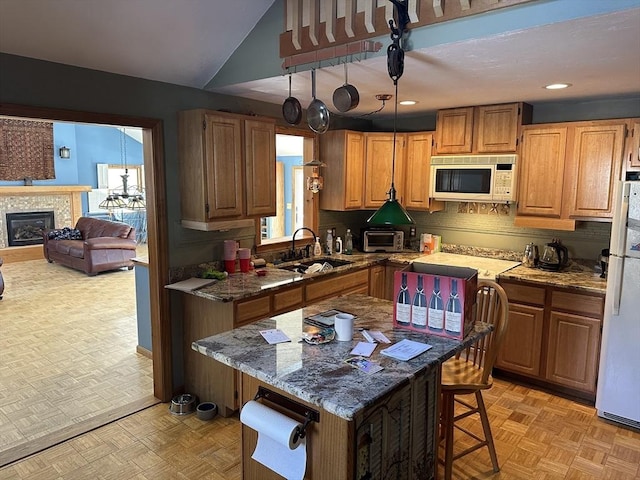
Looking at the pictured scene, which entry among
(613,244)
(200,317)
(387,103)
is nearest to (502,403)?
(613,244)

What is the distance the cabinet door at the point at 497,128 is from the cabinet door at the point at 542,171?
114 mm

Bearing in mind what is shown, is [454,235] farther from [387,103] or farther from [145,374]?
[145,374]

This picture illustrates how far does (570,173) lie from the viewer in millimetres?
3656

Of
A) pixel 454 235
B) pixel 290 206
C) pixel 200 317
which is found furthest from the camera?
pixel 290 206

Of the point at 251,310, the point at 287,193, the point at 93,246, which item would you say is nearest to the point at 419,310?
the point at 251,310

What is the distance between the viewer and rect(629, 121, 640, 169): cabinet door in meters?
3.35

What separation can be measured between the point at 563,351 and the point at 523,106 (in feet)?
6.69

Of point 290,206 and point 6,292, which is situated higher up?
point 290,206

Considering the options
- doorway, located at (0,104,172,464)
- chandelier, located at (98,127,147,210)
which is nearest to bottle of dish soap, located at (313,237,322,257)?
doorway, located at (0,104,172,464)

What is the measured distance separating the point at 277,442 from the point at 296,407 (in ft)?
0.49

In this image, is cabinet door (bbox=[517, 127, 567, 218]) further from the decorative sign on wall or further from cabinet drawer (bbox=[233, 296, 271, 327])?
the decorative sign on wall

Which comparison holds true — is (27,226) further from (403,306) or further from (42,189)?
(403,306)

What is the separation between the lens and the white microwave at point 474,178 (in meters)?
3.91

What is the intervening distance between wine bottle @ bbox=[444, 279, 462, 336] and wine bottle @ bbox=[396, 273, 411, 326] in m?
0.19
